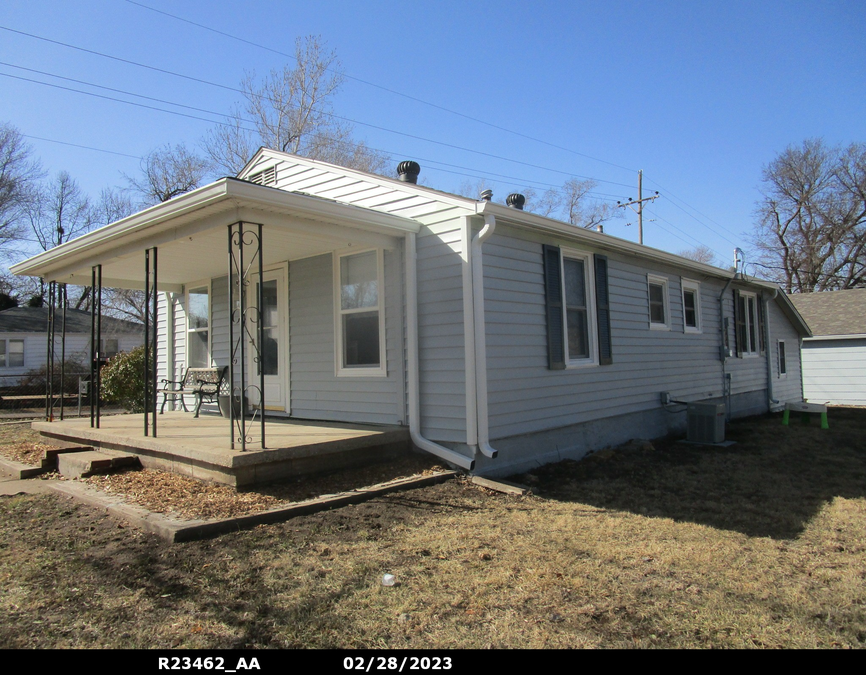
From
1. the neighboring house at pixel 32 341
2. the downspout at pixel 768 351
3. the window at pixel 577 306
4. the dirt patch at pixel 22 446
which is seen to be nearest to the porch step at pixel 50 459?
the dirt patch at pixel 22 446

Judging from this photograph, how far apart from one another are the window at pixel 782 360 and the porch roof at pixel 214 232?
1233cm

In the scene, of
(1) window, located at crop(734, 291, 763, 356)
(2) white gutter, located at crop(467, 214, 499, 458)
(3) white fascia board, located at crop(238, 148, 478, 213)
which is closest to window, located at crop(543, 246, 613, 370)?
(2) white gutter, located at crop(467, 214, 499, 458)

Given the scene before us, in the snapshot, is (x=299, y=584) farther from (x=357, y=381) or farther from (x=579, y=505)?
(x=357, y=381)

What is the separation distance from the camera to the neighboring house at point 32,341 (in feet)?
76.9

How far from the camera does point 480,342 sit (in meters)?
6.10

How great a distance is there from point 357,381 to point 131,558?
11.8 ft

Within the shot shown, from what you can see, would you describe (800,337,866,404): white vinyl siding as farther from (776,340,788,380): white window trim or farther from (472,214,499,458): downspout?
(472,214,499,458): downspout

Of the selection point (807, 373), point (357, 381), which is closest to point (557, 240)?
point (357, 381)

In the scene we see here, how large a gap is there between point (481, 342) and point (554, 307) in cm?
160

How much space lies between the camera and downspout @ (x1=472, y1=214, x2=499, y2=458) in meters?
6.06

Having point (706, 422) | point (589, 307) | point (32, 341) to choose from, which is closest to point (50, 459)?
point (589, 307)

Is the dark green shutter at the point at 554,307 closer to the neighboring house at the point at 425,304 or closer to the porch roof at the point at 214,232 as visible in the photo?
the neighboring house at the point at 425,304

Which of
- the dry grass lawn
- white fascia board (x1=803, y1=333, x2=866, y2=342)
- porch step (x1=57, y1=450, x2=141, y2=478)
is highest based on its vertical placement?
white fascia board (x1=803, y1=333, x2=866, y2=342)

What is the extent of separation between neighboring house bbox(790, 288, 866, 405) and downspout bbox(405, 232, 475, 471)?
53.6ft
